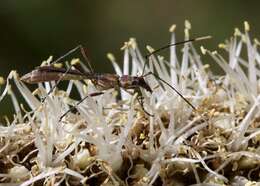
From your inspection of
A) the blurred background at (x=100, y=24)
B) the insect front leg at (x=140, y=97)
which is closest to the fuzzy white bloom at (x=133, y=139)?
the insect front leg at (x=140, y=97)

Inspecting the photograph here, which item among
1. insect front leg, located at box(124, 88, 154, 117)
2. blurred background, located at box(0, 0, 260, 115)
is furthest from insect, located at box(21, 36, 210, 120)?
blurred background, located at box(0, 0, 260, 115)

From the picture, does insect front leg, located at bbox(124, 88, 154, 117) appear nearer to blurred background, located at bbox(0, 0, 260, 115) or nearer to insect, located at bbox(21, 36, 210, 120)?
insect, located at bbox(21, 36, 210, 120)

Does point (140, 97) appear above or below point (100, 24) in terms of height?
below

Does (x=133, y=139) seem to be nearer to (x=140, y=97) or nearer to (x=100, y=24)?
(x=140, y=97)

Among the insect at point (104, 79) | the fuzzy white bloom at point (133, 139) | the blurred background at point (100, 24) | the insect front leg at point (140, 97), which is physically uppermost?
the blurred background at point (100, 24)

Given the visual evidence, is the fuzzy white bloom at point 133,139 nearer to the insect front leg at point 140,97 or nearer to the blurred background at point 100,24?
the insect front leg at point 140,97

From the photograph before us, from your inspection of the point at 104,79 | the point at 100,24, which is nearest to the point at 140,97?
the point at 104,79

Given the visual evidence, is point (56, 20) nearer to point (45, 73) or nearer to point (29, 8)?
point (29, 8)
